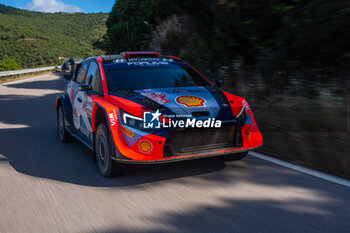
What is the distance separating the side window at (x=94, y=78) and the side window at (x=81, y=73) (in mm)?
320

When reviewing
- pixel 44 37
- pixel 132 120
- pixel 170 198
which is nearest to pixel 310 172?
pixel 170 198

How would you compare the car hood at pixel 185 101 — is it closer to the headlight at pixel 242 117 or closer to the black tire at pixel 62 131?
the headlight at pixel 242 117

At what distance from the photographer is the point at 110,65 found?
6469mm

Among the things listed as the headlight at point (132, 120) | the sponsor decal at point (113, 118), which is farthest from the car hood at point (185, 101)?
the sponsor decal at point (113, 118)

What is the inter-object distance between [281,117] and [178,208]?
10.6ft

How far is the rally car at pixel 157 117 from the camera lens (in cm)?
502

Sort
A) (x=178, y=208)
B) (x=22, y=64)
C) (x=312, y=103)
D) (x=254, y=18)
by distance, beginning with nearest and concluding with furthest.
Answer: (x=178, y=208)
(x=312, y=103)
(x=254, y=18)
(x=22, y=64)

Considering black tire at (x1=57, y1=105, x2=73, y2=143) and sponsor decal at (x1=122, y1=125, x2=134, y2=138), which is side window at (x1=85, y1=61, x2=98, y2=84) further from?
sponsor decal at (x1=122, y1=125, x2=134, y2=138)

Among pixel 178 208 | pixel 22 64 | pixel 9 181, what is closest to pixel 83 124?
pixel 9 181

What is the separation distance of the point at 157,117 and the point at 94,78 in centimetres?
197

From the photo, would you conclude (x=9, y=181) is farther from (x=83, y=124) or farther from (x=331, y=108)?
(x=331, y=108)

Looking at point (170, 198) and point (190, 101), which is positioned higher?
point (190, 101)

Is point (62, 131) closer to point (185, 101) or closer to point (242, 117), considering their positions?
point (185, 101)

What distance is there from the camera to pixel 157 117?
5008 mm
